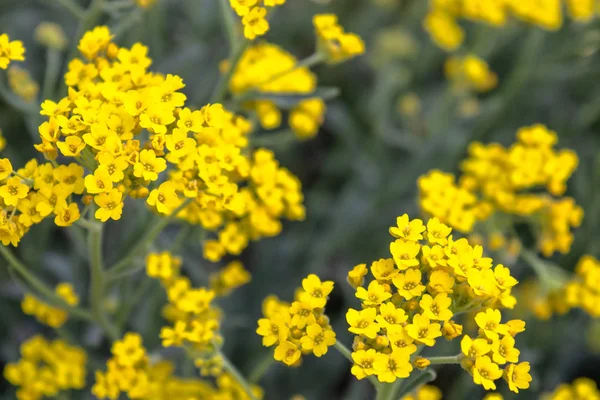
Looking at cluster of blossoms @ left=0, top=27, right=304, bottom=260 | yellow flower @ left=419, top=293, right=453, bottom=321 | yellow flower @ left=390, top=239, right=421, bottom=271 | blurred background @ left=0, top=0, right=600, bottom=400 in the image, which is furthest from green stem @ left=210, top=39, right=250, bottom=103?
yellow flower @ left=419, top=293, right=453, bottom=321

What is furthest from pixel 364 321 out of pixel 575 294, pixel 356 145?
pixel 356 145

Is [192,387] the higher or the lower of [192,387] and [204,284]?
the lower

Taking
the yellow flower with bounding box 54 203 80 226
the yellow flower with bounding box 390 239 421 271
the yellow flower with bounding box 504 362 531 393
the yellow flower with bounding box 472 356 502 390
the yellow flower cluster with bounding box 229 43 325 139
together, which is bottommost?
the yellow flower with bounding box 472 356 502 390

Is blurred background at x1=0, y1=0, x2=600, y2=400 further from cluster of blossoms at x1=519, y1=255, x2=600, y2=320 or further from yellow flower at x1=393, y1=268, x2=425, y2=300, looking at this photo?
yellow flower at x1=393, y1=268, x2=425, y2=300

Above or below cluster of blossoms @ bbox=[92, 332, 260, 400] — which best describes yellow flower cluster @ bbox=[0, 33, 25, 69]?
above

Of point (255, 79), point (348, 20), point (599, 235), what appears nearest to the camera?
point (255, 79)

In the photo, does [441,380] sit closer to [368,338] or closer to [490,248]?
[490,248]

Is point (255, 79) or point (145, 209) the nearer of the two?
point (145, 209)

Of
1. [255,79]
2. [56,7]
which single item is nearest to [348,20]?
[56,7]

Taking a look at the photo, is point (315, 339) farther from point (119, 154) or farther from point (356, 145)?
point (356, 145)
